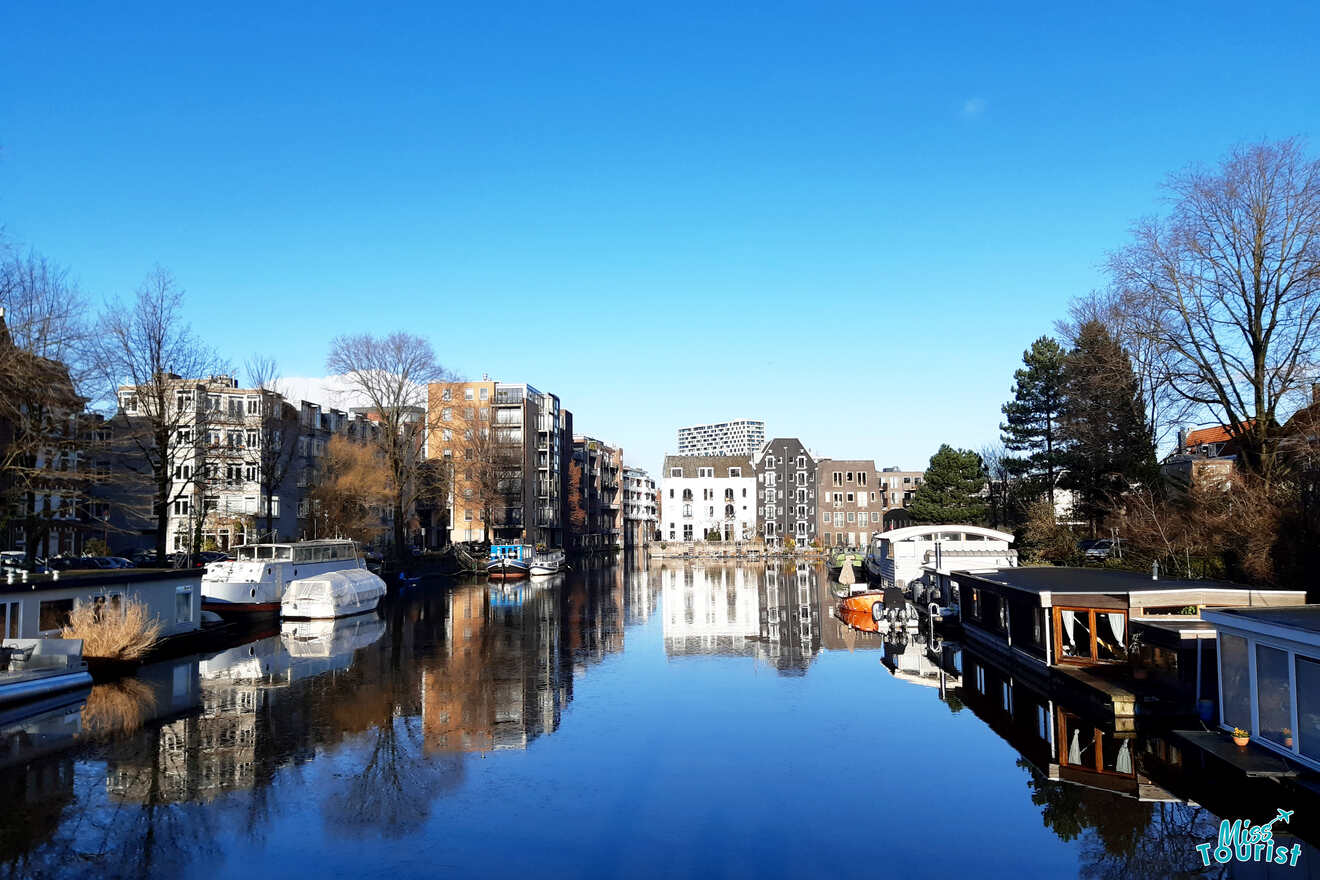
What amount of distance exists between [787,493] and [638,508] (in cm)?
4654

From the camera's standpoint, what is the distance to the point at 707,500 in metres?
136

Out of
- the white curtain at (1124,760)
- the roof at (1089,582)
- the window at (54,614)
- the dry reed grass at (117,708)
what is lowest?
the white curtain at (1124,760)

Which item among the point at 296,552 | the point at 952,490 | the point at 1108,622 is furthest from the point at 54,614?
the point at 952,490

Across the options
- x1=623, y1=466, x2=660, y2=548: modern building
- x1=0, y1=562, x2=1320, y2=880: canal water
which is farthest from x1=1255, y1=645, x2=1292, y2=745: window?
x1=623, y1=466, x2=660, y2=548: modern building

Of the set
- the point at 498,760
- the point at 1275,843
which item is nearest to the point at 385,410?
the point at 498,760

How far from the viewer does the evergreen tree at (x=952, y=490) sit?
78.9 metres

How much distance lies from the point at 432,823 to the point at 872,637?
31.2 metres

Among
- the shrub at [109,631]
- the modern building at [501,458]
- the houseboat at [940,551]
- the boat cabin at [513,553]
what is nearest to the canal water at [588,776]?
the shrub at [109,631]

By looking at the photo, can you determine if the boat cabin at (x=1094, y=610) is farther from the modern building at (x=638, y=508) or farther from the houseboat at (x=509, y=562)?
the modern building at (x=638, y=508)

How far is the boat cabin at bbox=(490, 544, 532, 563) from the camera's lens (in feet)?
264

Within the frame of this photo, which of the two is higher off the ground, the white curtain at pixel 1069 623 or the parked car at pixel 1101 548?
the parked car at pixel 1101 548

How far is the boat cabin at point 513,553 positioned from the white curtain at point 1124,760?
213ft

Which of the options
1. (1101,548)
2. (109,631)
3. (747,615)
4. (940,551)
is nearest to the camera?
(109,631)

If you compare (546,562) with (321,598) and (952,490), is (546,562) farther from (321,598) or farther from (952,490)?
(321,598)
